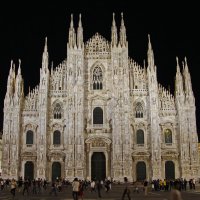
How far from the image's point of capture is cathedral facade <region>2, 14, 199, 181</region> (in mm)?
45875

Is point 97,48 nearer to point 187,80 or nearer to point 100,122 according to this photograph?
point 100,122

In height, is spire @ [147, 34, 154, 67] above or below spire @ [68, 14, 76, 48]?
below

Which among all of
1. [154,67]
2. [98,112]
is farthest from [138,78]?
[98,112]

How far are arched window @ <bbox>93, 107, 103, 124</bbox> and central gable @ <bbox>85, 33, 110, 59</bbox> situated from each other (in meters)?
7.23

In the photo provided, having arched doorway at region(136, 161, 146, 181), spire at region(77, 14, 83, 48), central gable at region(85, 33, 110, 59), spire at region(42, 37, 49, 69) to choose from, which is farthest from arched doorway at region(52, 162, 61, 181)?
spire at region(77, 14, 83, 48)

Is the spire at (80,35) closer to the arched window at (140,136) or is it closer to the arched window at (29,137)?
the arched window at (29,137)

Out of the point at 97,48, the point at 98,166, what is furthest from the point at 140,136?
the point at 97,48

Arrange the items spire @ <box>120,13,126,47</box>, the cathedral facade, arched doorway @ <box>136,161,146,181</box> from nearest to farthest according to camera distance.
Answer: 1. the cathedral facade
2. arched doorway @ <box>136,161,146,181</box>
3. spire @ <box>120,13,126,47</box>

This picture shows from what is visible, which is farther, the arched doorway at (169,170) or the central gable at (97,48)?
the central gable at (97,48)

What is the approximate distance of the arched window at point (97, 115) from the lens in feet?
158

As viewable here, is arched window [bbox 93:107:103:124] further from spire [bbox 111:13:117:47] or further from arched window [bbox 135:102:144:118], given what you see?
spire [bbox 111:13:117:47]

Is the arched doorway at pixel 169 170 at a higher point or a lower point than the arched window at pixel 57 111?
lower

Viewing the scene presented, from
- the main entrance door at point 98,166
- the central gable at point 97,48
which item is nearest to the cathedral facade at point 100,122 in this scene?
the main entrance door at point 98,166

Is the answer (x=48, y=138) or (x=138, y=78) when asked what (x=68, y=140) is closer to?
(x=48, y=138)
